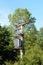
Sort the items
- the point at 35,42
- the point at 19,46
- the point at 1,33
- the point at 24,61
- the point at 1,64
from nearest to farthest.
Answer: the point at 24,61, the point at 1,64, the point at 1,33, the point at 19,46, the point at 35,42

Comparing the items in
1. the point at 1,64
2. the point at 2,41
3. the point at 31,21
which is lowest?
the point at 1,64

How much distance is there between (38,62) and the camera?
2438cm

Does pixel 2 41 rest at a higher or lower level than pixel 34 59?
higher

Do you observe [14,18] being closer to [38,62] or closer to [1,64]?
[1,64]

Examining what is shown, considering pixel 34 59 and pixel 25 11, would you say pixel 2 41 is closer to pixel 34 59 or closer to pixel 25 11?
pixel 34 59

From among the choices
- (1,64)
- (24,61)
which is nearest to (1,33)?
(1,64)

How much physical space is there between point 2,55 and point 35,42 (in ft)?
64.4

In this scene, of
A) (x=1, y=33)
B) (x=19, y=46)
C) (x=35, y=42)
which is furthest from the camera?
(x=35, y=42)

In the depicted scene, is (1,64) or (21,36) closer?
(1,64)

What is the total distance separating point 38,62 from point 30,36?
81.6 feet

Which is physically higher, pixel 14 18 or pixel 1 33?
pixel 14 18

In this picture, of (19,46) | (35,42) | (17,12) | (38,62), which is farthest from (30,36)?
(38,62)

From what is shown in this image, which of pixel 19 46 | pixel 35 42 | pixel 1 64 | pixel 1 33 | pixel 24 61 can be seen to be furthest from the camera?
pixel 35 42

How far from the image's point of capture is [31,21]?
4888 cm
